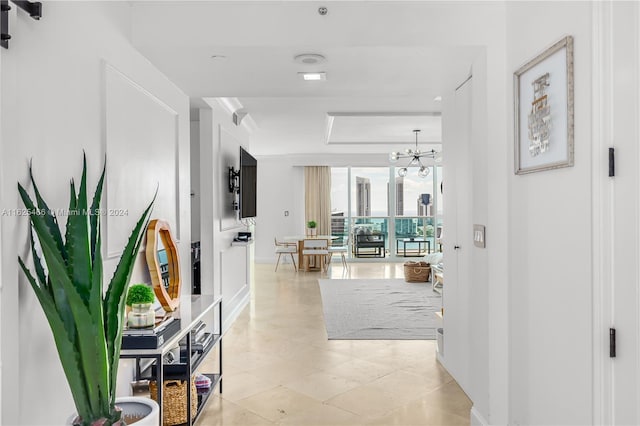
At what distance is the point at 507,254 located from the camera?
247 centimetres

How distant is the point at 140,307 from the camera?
2248 mm

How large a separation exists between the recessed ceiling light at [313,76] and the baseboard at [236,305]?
2.81 metres

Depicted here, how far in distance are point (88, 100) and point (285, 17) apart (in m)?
1.09

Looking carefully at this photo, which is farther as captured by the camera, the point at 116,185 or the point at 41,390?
the point at 116,185

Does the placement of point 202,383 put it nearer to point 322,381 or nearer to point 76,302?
point 322,381

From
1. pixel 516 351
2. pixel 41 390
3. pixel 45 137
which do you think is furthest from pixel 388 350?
pixel 45 137

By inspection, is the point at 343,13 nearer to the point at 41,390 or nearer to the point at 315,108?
the point at 41,390

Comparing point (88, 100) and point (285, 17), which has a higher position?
point (285, 17)

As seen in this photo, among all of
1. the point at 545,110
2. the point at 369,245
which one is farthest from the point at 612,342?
the point at 369,245

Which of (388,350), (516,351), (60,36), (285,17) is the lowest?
(388,350)

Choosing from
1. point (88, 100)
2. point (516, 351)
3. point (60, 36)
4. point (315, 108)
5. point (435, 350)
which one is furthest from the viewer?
point (315, 108)

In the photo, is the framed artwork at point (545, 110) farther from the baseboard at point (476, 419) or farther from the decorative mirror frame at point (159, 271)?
the decorative mirror frame at point (159, 271)

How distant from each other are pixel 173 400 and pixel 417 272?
6.08 meters

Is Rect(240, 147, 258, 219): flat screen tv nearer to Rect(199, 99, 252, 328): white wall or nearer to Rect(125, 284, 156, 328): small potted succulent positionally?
Rect(199, 99, 252, 328): white wall
